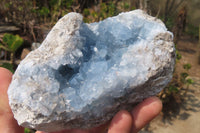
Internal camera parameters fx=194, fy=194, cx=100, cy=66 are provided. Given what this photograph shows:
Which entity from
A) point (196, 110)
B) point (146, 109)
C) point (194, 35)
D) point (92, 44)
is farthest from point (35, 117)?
point (194, 35)

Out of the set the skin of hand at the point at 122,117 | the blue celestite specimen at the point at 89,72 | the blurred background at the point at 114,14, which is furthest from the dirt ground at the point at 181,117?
the blue celestite specimen at the point at 89,72

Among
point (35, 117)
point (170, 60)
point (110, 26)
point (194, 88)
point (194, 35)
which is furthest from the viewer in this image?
point (194, 35)

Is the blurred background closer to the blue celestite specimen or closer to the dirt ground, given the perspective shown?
the dirt ground

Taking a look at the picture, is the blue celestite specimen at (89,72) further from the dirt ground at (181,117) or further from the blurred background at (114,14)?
the dirt ground at (181,117)

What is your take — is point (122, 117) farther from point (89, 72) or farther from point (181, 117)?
point (181, 117)

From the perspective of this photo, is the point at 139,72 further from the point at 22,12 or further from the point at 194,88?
the point at 22,12

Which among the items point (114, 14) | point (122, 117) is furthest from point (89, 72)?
point (114, 14)

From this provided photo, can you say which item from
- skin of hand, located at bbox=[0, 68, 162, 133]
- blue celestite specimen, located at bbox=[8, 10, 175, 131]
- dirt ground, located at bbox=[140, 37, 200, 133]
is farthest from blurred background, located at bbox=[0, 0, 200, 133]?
blue celestite specimen, located at bbox=[8, 10, 175, 131]
